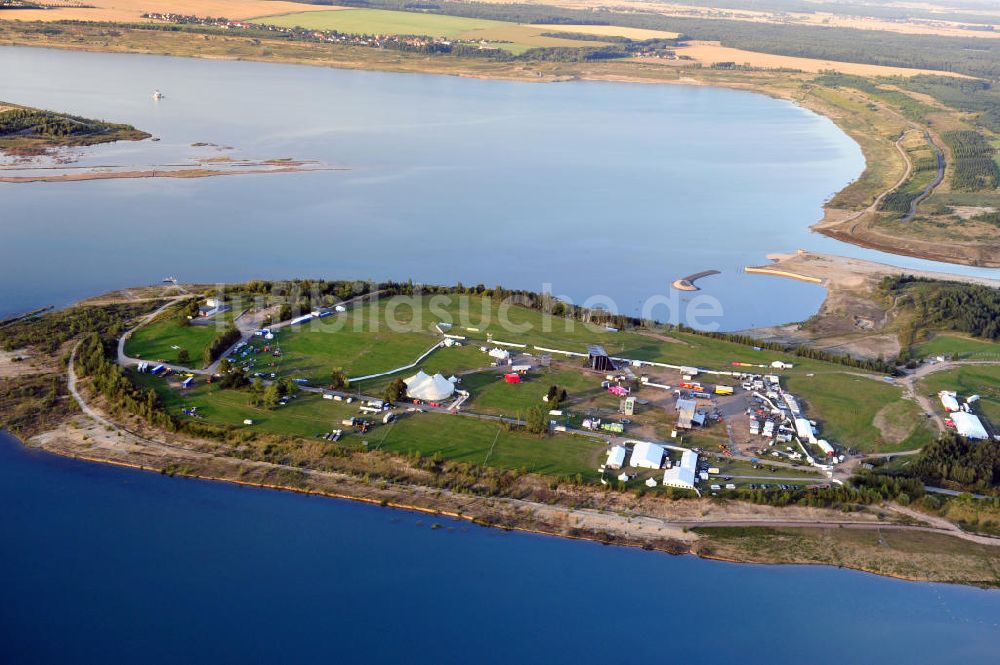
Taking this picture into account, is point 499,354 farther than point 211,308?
No

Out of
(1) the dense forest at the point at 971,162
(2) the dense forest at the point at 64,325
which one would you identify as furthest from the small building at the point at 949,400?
(1) the dense forest at the point at 971,162

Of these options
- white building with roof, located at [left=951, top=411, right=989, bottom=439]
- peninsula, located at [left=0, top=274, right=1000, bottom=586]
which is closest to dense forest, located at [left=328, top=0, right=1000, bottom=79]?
peninsula, located at [left=0, top=274, right=1000, bottom=586]

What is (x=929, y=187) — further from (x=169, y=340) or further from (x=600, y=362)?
(x=169, y=340)

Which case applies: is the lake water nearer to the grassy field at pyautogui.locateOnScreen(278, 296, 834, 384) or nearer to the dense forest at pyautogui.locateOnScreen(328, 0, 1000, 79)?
the grassy field at pyautogui.locateOnScreen(278, 296, 834, 384)

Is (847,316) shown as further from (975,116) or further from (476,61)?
(476,61)

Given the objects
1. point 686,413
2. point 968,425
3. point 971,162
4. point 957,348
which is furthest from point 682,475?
point 971,162

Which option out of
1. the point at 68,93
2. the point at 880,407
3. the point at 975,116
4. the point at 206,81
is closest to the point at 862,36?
the point at 975,116

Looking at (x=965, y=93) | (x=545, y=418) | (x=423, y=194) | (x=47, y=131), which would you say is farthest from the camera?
(x=965, y=93)

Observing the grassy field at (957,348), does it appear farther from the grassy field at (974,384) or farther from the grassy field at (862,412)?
the grassy field at (862,412)
